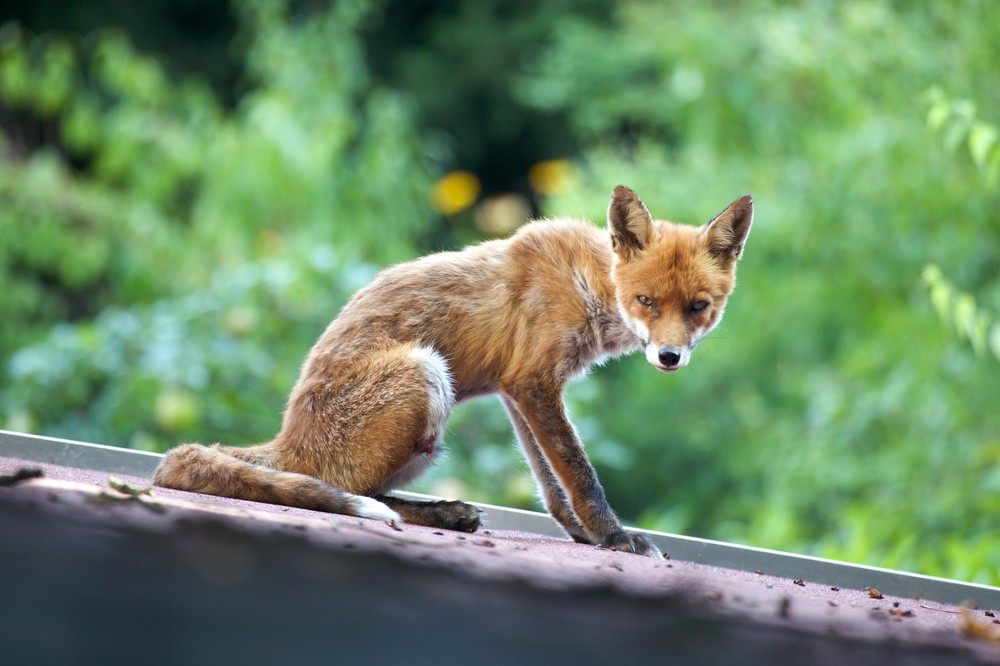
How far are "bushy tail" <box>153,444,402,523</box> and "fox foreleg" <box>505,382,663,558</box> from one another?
0.53 meters

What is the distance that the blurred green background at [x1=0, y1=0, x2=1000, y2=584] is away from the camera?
568 cm

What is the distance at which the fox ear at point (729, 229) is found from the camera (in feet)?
10.0

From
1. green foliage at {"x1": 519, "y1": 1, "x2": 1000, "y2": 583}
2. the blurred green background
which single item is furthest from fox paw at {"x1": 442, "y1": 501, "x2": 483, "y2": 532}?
green foliage at {"x1": 519, "y1": 1, "x2": 1000, "y2": 583}

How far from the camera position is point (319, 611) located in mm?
1384

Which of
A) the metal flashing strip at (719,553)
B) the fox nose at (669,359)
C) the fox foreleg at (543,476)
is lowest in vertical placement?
the metal flashing strip at (719,553)

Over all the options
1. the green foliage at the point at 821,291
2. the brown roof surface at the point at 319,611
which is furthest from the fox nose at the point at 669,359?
the green foliage at the point at 821,291

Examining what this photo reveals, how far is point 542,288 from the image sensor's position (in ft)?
10.1

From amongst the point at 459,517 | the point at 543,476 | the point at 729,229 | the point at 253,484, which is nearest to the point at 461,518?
the point at 459,517

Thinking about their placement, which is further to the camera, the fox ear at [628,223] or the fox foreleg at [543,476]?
the fox foreleg at [543,476]

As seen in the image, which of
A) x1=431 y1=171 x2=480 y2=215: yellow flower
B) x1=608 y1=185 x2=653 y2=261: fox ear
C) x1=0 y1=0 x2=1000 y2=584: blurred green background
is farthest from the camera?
x1=431 y1=171 x2=480 y2=215: yellow flower

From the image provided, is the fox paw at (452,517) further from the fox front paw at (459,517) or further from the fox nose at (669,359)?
the fox nose at (669,359)

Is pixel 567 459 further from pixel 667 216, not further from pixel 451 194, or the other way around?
pixel 451 194

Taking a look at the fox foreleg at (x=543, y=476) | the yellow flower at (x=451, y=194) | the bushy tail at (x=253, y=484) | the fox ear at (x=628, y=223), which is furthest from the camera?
the yellow flower at (x=451, y=194)

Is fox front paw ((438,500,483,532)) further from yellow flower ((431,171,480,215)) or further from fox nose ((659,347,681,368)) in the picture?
yellow flower ((431,171,480,215))
